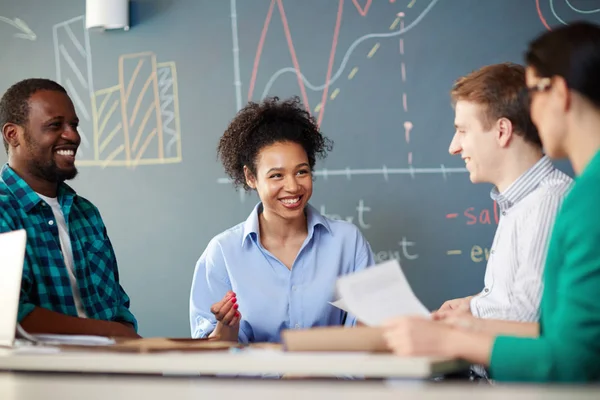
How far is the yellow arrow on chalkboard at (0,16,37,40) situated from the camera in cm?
376

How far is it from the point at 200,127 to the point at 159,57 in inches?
15.7

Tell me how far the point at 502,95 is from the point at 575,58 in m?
0.63

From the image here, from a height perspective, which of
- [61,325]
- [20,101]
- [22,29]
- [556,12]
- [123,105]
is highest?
[22,29]

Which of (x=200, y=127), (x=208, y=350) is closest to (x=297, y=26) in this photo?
(x=200, y=127)

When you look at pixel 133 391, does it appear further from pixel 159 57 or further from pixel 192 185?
pixel 159 57

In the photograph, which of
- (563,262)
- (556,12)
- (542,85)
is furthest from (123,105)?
(563,262)

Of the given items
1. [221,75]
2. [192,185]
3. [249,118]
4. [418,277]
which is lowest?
[418,277]

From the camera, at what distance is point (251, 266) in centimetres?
258

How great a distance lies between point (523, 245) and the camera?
1.79m

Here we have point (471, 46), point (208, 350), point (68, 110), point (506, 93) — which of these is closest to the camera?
point (208, 350)

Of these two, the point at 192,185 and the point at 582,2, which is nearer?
the point at 582,2

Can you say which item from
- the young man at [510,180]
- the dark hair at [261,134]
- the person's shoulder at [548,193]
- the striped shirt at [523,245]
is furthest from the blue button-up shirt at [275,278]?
the person's shoulder at [548,193]

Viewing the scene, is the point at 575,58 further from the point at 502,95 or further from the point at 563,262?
the point at 502,95

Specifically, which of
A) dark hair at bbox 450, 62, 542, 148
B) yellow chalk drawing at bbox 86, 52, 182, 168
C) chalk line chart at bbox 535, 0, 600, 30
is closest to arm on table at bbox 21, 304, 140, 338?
dark hair at bbox 450, 62, 542, 148
